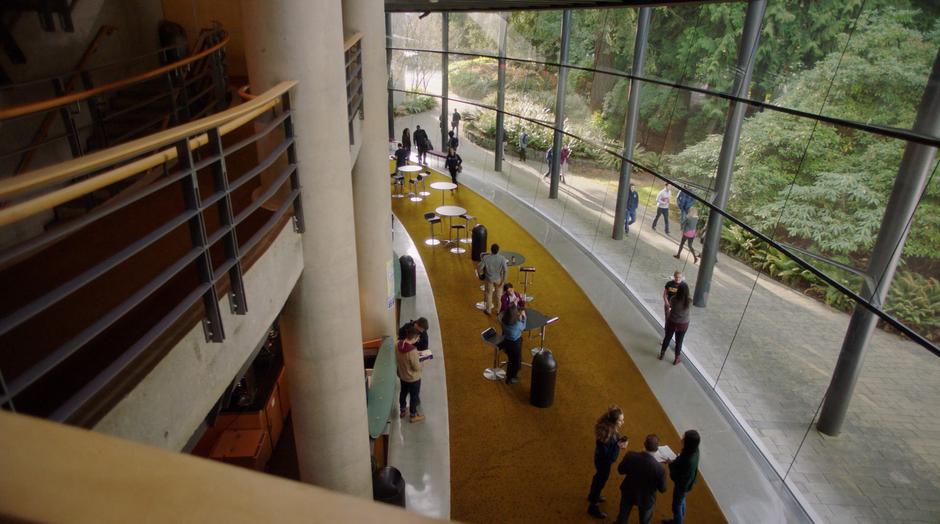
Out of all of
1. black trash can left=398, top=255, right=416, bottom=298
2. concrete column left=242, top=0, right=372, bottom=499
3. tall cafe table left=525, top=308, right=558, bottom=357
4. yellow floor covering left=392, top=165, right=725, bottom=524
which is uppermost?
concrete column left=242, top=0, right=372, bottom=499

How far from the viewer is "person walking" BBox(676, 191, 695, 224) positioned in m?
10.9

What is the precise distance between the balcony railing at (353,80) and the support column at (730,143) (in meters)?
6.02

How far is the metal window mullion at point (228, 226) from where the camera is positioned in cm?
291

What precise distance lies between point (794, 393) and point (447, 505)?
16.3ft

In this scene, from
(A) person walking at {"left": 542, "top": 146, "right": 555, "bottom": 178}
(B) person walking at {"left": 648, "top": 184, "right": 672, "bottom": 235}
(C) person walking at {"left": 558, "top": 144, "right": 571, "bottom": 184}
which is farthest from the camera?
(A) person walking at {"left": 542, "top": 146, "right": 555, "bottom": 178}

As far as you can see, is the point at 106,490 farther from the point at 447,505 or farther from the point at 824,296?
the point at 824,296

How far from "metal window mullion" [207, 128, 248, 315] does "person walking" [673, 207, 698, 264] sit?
30.4ft

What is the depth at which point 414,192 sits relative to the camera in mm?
21375

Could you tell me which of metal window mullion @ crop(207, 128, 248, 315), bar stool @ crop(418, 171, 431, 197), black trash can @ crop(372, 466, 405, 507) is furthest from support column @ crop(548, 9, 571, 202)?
metal window mullion @ crop(207, 128, 248, 315)

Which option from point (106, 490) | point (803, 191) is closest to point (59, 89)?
point (106, 490)

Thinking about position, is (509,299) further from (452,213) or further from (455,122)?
(455,122)

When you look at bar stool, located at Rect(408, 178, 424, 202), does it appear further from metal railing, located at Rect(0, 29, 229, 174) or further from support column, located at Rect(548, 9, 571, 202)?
metal railing, located at Rect(0, 29, 229, 174)

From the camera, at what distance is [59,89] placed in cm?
584

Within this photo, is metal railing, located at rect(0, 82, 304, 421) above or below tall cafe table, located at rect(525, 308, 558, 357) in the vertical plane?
above
